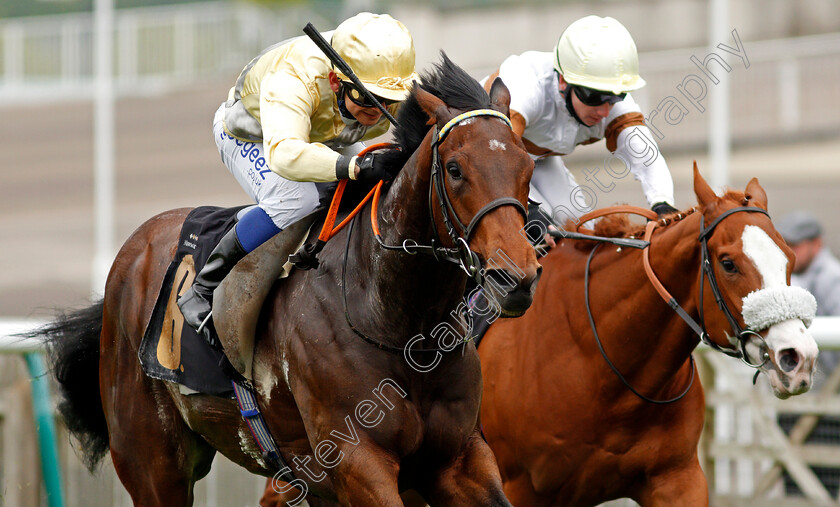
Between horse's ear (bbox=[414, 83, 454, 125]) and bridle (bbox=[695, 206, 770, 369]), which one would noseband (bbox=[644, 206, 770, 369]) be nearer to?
bridle (bbox=[695, 206, 770, 369])

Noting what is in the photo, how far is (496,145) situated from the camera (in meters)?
2.97

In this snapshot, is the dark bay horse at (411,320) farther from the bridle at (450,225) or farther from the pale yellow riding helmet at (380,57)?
the pale yellow riding helmet at (380,57)

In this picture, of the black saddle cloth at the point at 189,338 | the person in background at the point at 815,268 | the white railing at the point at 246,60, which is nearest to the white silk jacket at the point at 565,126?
the black saddle cloth at the point at 189,338

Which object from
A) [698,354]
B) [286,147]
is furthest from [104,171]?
[286,147]

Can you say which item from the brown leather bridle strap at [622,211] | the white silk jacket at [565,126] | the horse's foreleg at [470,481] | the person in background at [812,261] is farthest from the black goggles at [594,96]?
the person in background at [812,261]

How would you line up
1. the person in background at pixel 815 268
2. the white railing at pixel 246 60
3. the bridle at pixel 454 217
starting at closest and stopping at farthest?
the bridle at pixel 454 217 → the person in background at pixel 815 268 → the white railing at pixel 246 60

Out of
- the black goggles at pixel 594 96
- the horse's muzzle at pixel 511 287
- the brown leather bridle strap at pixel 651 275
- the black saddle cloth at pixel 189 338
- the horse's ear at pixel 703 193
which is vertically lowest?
the black saddle cloth at pixel 189 338

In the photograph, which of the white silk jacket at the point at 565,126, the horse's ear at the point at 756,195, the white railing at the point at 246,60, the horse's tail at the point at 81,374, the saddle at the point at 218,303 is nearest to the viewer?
the saddle at the point at 218,303

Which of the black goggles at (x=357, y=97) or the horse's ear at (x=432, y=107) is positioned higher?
the horse's ear at (x=432, y=107)

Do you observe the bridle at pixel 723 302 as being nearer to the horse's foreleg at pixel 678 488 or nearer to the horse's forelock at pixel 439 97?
the horse's foreleg at pixel 678 488

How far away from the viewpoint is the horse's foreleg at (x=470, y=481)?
3.28 meters

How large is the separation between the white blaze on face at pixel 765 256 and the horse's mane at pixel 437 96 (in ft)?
3.55

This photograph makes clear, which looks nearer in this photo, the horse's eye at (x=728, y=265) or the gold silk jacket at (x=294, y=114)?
the gold silk jacket at (x=294, y=114)

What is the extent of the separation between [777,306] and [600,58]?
1.34 metres
